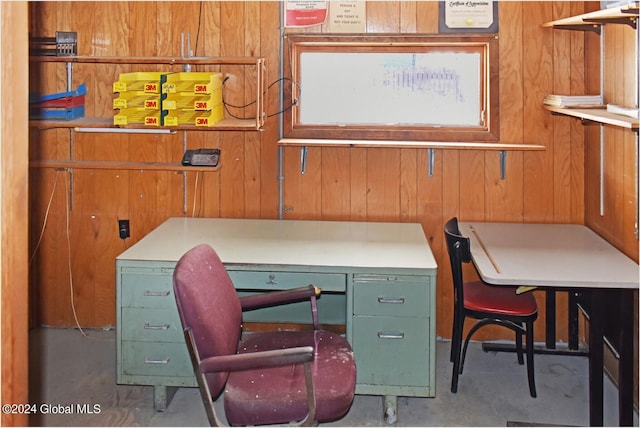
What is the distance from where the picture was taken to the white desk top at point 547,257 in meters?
2.67

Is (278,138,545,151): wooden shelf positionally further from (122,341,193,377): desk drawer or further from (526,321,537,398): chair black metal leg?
(122,341,193,377): desk drawer

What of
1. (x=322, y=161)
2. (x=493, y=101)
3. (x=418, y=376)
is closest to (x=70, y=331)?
(x=322, y=161)

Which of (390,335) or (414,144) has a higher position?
(414,144)

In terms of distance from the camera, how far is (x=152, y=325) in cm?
296

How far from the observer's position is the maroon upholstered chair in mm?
2076

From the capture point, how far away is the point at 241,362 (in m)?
2.05

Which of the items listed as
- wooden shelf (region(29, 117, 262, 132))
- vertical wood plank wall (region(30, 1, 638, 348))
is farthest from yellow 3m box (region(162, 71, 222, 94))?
vertical wood plank wall (region(30, 1, 638, 348))

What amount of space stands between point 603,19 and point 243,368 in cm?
204

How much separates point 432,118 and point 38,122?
2.02m

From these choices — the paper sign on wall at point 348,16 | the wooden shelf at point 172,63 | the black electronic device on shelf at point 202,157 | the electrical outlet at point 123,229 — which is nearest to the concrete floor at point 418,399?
the electrical outlet at point 123,229

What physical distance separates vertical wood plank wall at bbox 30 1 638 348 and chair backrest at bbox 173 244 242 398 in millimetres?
1371

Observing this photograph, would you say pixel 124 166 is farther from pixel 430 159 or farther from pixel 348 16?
pixel 430 159

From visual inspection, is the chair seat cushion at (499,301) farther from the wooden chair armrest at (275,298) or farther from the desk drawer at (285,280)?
the wooden chair armrest at (275,298)

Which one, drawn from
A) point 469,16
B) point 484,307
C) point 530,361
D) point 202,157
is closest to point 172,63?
point 202,157
